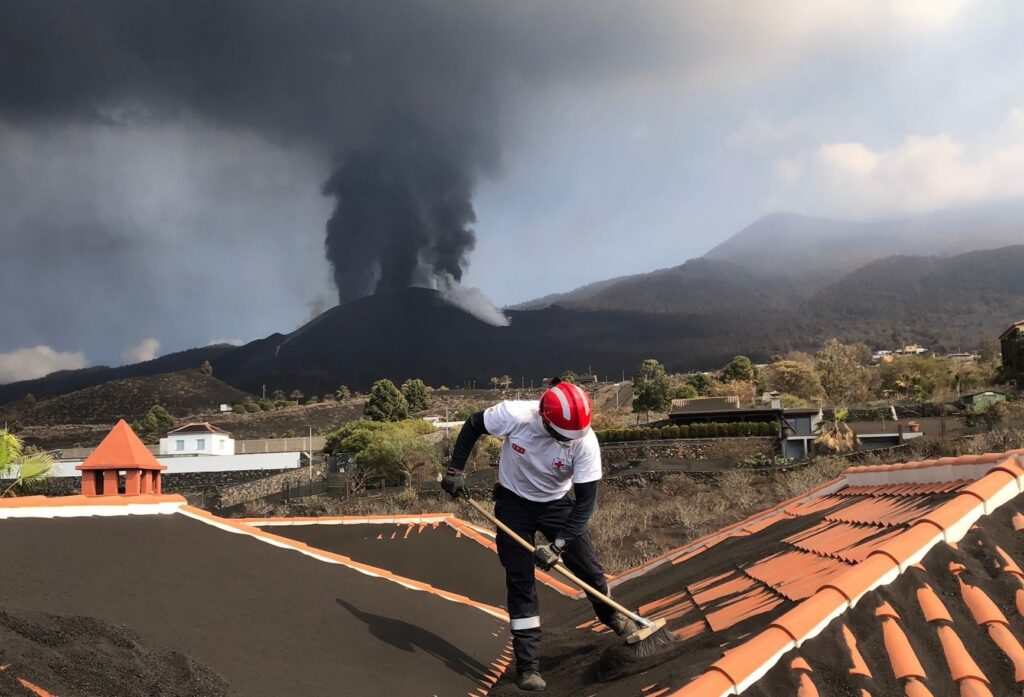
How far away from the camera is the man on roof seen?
441 cm

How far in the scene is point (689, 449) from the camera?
4266cm

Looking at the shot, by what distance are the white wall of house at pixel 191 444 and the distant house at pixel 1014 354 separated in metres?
54.8

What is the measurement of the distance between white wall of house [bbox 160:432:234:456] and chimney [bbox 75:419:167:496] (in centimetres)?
5109

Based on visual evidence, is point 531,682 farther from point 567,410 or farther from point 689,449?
point 689,449

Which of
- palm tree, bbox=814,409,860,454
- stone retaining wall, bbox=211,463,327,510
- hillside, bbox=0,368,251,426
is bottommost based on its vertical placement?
stone retaining wall, bbox=211,463,327,510

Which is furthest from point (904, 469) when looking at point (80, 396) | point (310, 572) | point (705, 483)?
point (80, 396)

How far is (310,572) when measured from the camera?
19.3 ft

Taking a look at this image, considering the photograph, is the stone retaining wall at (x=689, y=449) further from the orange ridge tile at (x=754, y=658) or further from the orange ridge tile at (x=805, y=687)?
the orange ridge tile at (x=805, y=687)

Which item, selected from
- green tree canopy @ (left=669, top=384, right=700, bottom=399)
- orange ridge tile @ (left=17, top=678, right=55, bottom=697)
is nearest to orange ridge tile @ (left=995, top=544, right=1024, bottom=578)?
orange ridge tile @ (left=17, top=678, right=55, bottom=697)

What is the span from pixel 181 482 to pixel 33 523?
4099 cm

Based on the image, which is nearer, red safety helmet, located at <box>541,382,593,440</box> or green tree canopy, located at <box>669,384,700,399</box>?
red safety helmet, located at <box>541,382,593,440</box>

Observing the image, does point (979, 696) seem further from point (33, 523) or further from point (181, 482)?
point (181, 482)

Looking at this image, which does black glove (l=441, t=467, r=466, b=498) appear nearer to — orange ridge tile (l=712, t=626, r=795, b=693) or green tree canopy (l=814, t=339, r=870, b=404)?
orange ridge tile (l=712, t=626, r=795, b=693)

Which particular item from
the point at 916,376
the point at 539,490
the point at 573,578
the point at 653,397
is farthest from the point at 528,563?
the point at 916,376
